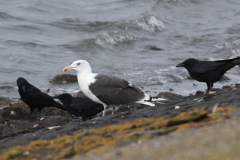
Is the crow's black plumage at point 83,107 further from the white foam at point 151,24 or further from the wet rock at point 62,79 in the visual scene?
the white foam at point 151,24

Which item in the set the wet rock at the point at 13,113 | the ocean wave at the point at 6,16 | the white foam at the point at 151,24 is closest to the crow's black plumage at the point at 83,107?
the wet rock at the point at 13,113

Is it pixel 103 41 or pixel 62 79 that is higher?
pixel 103 41

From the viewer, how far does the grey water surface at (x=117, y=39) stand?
→ 41.4 feet

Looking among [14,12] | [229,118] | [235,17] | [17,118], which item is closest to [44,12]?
[14,12]

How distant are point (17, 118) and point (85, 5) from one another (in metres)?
17.4

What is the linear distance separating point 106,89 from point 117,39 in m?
11.1

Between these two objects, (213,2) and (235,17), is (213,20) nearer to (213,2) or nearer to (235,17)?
(235,17)

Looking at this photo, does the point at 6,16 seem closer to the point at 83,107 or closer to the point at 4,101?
the point at 4,101

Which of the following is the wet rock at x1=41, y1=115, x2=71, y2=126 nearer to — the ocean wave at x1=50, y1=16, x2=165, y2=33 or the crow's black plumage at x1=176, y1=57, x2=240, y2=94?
the crow's black plumage at x1=176, y1=57, x2=240, y2=94

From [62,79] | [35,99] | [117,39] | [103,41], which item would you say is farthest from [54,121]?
[117,39]

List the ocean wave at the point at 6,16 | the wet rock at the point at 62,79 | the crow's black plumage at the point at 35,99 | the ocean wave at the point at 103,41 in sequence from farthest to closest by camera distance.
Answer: the ocean wave at the point at 6,16, the ocean wave at the point at 103,41, the wet rock at the point at 62,79, the crow's black plumage at the point at 35,99

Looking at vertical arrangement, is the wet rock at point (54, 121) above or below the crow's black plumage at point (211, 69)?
below

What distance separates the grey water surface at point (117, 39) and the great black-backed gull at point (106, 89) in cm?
313

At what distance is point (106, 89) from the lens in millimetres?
7293
